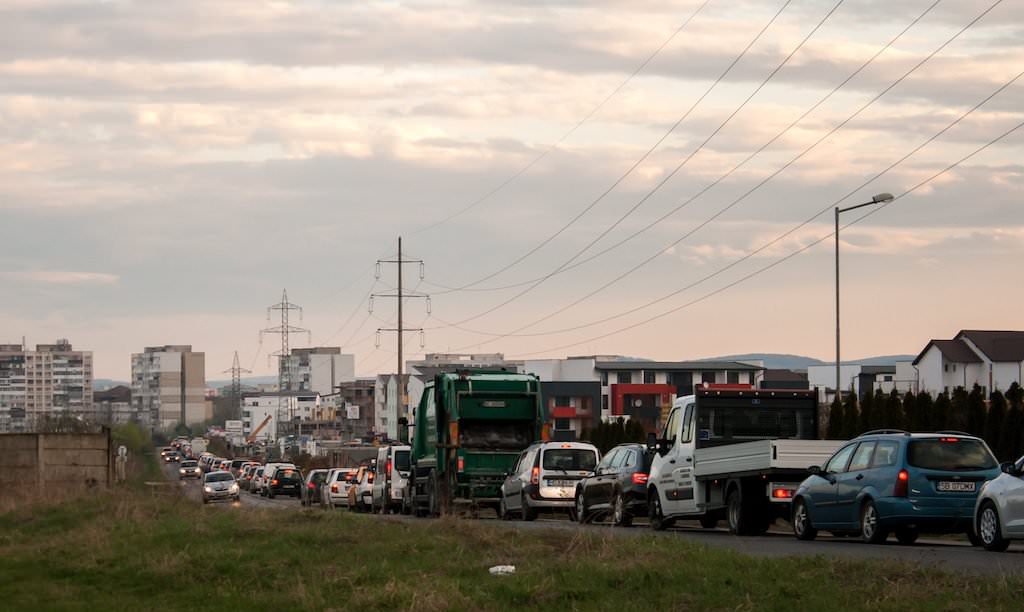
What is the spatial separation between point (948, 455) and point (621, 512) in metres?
10.2

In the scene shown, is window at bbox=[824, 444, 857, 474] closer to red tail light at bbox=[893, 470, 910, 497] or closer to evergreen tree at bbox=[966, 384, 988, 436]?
red tail light at bbox=[893, 470, 910, 497]

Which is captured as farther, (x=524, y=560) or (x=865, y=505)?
(x=865, y=505)

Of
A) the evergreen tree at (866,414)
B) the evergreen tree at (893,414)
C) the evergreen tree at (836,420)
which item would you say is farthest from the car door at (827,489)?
the evergreen tree at (836,420)

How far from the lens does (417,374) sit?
573ft

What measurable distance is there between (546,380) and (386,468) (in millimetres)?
111990

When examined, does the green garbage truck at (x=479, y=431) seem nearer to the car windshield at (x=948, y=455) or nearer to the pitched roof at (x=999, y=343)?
the car windshield at (x=948, y=455)

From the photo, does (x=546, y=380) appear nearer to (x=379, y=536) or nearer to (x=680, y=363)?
(x=680, y=363)

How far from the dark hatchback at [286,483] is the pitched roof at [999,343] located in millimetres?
66072

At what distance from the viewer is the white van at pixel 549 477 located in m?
35.3

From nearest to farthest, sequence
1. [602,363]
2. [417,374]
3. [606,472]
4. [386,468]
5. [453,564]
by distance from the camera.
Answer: [453,564] < [606,472] < [386,468] < [602,363] < [417,374]

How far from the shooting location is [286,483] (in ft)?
242

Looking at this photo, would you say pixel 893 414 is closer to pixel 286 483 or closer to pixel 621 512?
pixel 621 512

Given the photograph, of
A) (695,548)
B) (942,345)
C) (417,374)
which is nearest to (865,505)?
(695,548)

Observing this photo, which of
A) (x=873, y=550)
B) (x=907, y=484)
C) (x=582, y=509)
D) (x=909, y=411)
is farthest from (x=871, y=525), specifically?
(x=909, y=411)
